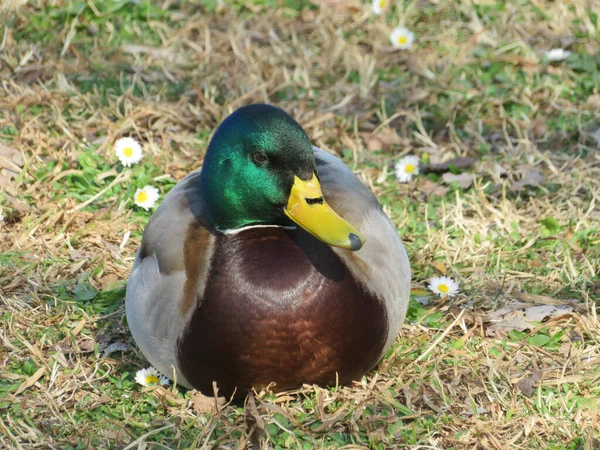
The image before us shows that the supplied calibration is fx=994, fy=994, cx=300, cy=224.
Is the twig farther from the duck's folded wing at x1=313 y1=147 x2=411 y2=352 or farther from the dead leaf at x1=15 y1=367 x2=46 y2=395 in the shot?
the dead leaf at x1=15 y1=367 x2=46 y2=395

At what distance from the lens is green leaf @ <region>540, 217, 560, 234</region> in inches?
175

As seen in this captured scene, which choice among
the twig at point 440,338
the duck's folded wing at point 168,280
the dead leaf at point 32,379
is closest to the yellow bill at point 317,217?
the duck's folded wing at point 168,280

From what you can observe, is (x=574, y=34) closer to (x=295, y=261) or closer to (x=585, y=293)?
(x=585, y=293)

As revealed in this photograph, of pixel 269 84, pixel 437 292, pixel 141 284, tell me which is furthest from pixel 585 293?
pixel 269 84

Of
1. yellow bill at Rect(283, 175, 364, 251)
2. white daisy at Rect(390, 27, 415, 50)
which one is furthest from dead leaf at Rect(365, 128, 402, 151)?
yellow bill at Rect(283, 175, 364, 251)

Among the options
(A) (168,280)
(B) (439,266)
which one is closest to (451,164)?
(B) (439,266)

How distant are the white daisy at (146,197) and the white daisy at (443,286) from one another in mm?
1381

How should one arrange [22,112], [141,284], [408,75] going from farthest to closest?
[408,75], [22,112], [141,284]

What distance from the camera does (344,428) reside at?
10.5 feet

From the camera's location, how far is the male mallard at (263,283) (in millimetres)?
Result: 3100

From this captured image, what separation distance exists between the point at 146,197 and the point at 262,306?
66.4 inches

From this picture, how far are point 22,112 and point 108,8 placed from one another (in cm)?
122

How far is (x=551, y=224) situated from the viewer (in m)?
4.45

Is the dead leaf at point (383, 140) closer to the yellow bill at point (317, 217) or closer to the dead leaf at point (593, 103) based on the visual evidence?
the dead leaf at point (593, 103)
